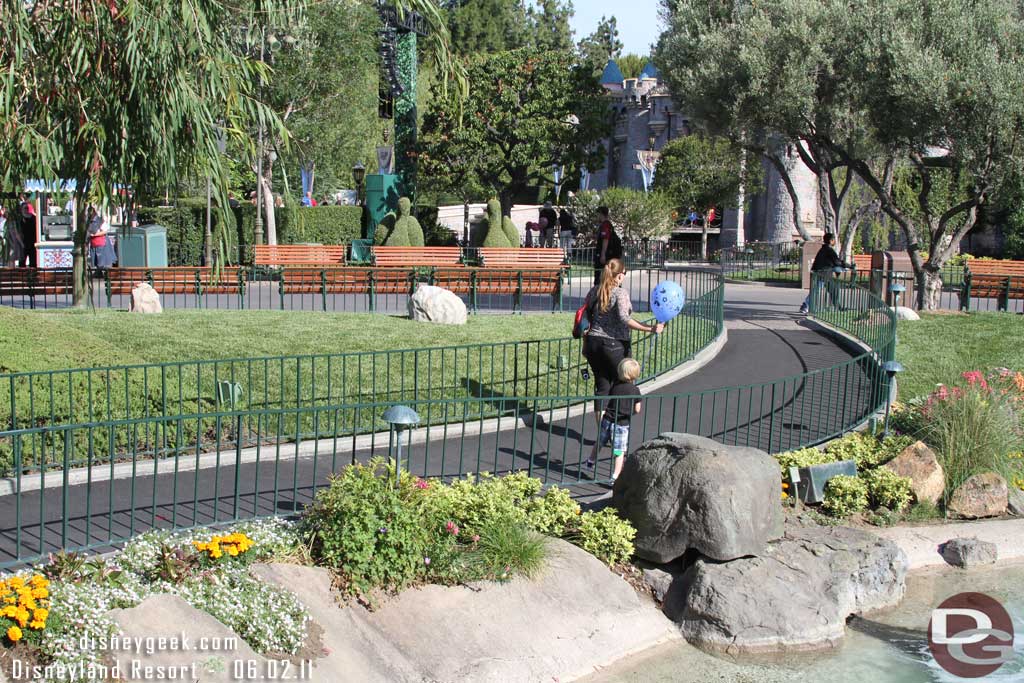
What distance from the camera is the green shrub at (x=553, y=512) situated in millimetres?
7672

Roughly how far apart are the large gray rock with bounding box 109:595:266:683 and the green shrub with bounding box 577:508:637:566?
2.72 m

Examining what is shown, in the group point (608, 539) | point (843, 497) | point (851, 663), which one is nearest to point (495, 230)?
point (843, 497)

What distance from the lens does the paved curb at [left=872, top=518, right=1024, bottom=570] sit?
8734mm

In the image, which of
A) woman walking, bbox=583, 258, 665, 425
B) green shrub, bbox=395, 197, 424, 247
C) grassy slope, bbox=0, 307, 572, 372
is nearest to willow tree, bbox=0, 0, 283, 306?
grassy slope, bbox=0, 307, 572, 372

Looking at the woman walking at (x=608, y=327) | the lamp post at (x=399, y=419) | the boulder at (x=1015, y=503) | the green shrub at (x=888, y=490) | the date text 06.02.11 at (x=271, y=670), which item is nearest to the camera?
the date text 06.02.11 at (x=271, y=670)

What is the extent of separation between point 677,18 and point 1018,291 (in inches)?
463

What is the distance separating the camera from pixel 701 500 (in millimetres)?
7301

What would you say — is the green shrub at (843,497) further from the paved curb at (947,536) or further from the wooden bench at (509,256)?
the wooden bench at (509,256)

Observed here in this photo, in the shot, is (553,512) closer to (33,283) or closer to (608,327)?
(608,327)

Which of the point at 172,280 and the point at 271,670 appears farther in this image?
the point at 172,280

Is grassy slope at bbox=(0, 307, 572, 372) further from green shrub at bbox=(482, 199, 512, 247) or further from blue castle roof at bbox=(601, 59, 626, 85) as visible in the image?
blue castle roof at bbox=(601, 59, 626, 85)

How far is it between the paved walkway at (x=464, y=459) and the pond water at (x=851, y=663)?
5.93 feet

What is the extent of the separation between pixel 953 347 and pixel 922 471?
767cm

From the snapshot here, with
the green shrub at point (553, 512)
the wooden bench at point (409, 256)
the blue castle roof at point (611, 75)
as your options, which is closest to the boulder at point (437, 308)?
the green shrub at point (553, 512)
